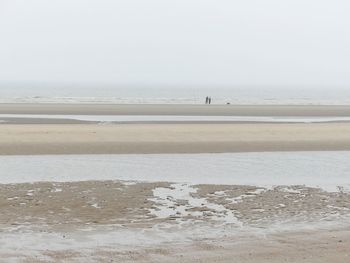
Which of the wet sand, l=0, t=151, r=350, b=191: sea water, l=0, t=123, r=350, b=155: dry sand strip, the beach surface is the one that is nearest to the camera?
the wet sand

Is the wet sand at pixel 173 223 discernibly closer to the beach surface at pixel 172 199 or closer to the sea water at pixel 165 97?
the beach surface at pixel 172 199

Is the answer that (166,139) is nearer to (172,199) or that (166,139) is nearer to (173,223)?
(172,199)

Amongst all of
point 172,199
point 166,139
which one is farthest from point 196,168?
point 166,139

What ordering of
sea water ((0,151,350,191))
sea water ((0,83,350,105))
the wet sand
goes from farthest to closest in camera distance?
1. sea water ((0,83,350,105))
2. sea water ((0,151,350,191))
3. the wet sand

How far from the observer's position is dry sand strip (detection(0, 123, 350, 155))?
72.4 ft

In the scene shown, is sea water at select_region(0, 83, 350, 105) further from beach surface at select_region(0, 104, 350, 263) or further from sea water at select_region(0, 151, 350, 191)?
sea water at select_region(0, 151, 350, 191)

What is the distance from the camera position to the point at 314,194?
13508 millimetres

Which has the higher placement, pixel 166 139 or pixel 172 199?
pixel 166 139

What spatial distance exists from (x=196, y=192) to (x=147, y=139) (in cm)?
1109

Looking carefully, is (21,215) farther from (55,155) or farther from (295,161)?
(295,161)

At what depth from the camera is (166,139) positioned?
24.9 meters

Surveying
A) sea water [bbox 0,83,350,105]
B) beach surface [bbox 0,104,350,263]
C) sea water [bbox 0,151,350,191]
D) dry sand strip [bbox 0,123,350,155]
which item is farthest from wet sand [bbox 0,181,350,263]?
sea water [bbox 0,83,350,105]

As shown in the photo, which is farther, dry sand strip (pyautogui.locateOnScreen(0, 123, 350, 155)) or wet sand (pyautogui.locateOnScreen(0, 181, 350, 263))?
dry sand strip (pyautogui.locateOnScreen(0, 123, 350, 155))

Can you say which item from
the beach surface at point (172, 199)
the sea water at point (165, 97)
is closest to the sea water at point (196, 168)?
the beach surface at point (172, 199)
